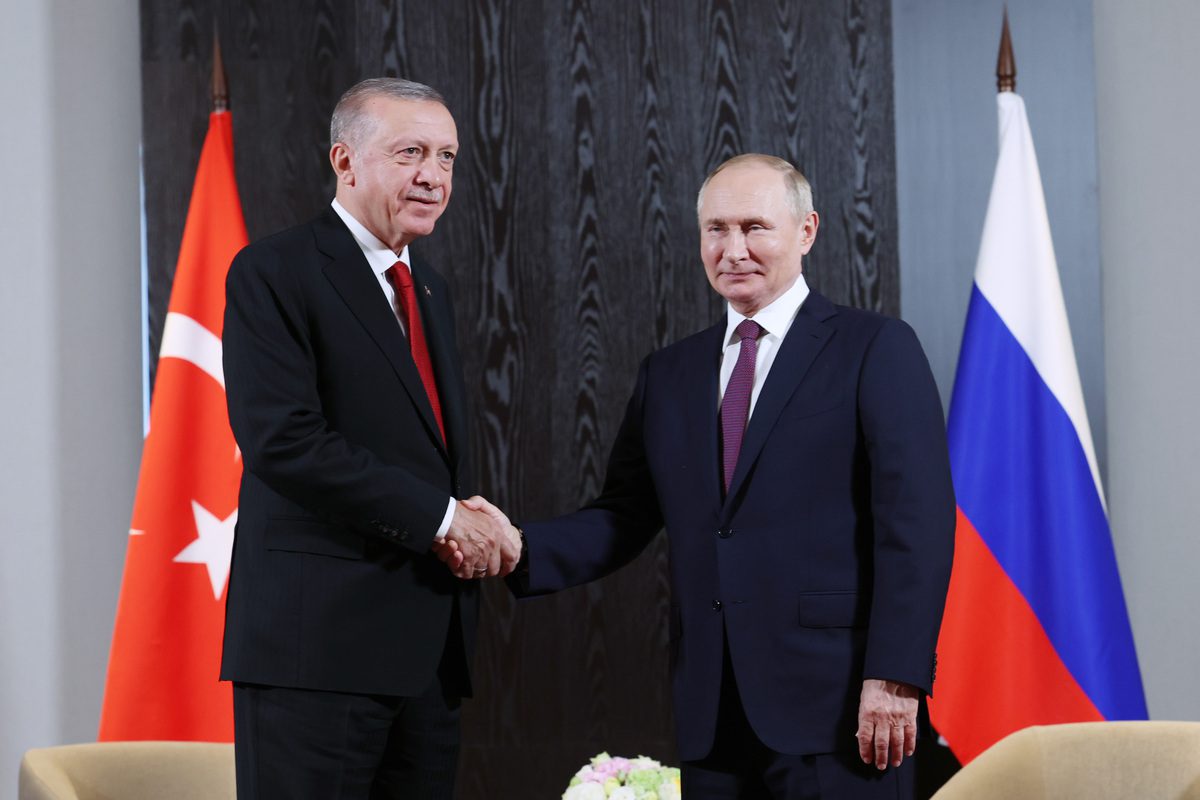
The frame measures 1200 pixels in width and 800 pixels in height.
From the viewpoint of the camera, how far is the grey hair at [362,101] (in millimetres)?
2461

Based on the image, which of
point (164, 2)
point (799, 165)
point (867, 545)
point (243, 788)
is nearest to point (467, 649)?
point (243, 788)

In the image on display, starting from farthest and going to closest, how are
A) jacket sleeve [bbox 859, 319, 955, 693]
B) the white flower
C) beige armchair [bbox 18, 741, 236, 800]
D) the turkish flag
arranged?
1. the turkish flag
2. beige armchair [bbox 18, 741, 236, 800]
3. the white flower
4. jacket sleeve [bbox 859, 319, 955, 693]

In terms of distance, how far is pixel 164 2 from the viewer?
4.22 meters

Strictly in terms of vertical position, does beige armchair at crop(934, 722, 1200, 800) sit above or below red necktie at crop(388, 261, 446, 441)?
below

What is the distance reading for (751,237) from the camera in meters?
2.45

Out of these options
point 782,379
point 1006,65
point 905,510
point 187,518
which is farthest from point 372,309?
point 1006,65

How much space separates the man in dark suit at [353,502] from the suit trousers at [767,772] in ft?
1.61

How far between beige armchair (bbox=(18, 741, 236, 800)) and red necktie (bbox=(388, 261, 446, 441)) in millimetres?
1176

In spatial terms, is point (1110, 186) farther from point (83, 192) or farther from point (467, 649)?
point (83, 192)

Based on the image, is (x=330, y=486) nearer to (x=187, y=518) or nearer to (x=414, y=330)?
(x=414, y=330)

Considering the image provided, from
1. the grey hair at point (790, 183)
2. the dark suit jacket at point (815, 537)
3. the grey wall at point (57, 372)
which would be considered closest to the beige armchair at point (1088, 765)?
the dark suit jacket at point (815, 537)

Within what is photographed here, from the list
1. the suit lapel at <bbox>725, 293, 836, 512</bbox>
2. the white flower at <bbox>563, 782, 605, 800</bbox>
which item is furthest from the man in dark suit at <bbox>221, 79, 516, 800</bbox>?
the suit lapel at <bbox>725, 293, 836, 512</bbox>

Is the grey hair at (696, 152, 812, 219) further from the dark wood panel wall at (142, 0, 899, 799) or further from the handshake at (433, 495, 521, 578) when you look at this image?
the dark wood panel wall at (142, 0, 899, 799)

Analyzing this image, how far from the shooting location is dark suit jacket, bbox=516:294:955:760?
2199 millimetres
